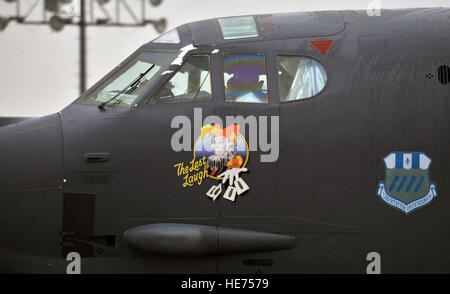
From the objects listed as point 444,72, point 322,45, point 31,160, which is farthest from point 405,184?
point 31,160

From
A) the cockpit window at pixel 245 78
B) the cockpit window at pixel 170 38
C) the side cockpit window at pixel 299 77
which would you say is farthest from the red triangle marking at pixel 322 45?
the cockpit window at pixel 170 38

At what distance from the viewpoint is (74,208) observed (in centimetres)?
598

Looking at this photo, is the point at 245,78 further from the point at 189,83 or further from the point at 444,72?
the point at 444,72

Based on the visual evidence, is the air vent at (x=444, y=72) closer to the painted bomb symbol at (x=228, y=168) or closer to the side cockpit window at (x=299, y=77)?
the side cockpit window at (x=299, y=77)

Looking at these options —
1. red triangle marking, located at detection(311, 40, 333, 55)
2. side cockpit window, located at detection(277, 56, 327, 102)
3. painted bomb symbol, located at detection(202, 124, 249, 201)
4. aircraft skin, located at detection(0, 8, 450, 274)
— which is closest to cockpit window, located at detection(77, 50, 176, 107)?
aircraft skin, located at detection(0, 8, 450, 274)

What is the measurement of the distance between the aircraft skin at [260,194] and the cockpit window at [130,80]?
0.29 metres

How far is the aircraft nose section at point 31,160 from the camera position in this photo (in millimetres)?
5965

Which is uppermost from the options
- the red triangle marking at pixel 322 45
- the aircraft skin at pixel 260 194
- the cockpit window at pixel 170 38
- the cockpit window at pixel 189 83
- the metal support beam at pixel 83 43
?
the metal support beam at pixel 83 43

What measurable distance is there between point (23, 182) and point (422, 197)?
3.24 m

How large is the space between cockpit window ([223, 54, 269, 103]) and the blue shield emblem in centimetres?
116

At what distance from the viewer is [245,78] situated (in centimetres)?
617

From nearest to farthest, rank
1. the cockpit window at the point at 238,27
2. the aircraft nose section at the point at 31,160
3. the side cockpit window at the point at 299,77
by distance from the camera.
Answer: the aircraft nose section at the point at 31,160 → the side cockpit window at the point at 299,77 → the cockpit window at the point at 238,27

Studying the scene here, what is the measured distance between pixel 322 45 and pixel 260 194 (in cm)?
138
